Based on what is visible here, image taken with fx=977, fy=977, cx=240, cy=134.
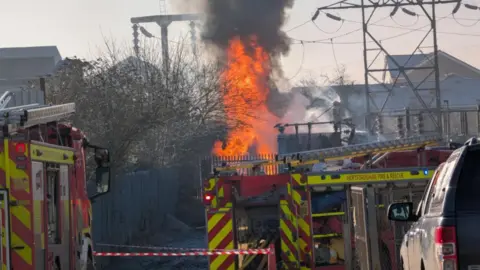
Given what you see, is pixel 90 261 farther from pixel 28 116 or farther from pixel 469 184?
pixel 469 184

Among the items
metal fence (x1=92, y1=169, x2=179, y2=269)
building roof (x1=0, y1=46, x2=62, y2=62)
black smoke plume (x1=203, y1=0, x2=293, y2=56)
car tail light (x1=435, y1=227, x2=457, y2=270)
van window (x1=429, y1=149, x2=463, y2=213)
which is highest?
building roof (x1=0, y1=46, x2=62, y2=62)

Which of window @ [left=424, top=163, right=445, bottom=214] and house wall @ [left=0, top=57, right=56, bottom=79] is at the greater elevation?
house wall @ [left=0, top=57, right=56, bottom=79]

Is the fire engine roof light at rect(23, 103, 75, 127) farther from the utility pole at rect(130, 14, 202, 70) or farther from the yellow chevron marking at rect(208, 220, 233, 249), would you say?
the utility pole at rect(130, 14, 202, 70)

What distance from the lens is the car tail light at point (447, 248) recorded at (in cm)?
693

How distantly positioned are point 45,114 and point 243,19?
97.0 ft

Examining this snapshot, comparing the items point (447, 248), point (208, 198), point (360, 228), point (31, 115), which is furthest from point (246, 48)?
point (447, 248)

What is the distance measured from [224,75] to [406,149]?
22841 millimetres

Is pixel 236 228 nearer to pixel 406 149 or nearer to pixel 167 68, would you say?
pixel 406 149

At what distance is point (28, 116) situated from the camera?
10.0 m

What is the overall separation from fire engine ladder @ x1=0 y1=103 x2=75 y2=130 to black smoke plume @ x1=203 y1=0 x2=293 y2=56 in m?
28.4

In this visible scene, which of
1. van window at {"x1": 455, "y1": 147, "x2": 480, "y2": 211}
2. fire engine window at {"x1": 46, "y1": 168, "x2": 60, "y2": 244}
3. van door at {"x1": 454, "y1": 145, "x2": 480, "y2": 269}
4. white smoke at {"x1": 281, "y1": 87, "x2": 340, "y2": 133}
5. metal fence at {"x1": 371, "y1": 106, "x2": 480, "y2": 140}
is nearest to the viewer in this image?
van door at {"x1": 454, "y1": 145, "x2": 480, "y2": 269}

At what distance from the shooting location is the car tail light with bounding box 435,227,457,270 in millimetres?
6930

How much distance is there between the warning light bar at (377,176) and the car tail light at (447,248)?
22.1 feet

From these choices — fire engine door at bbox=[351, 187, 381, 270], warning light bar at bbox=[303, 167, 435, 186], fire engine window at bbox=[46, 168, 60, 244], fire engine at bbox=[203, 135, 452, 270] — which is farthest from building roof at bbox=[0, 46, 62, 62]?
fire engine window at bbox=[46, 168, 60, 244]
